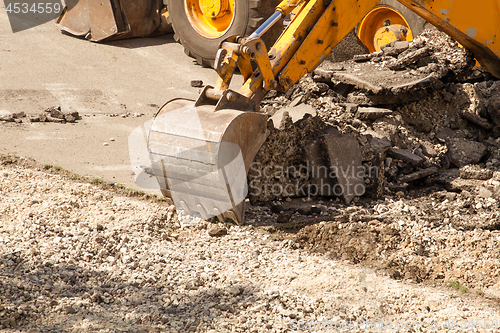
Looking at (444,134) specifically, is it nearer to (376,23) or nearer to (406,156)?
(406,156)

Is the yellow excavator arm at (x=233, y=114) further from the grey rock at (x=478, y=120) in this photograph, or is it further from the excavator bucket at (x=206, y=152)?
the grey rock at (x=478, y=120)

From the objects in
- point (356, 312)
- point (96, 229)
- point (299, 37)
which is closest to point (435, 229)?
point (356, 312)

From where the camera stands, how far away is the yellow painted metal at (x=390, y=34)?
766 centimetres

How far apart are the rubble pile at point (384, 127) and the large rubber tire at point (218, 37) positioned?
1.64m

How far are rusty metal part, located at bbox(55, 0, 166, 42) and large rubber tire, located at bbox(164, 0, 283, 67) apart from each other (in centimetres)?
52

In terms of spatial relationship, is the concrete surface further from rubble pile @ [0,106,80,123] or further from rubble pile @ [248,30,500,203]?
rubble pile @ [248,30,500,203]

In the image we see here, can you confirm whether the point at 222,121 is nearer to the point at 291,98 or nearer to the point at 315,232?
the point at 315,232

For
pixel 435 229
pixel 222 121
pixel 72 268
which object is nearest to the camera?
pixel 72 268

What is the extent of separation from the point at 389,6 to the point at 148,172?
190 inches

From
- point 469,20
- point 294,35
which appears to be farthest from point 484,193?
point 294,35

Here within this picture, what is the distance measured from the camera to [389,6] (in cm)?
765

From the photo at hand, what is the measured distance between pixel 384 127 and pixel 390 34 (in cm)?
289

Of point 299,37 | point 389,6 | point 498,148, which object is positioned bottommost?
point 498,148

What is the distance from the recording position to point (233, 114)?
376cm
